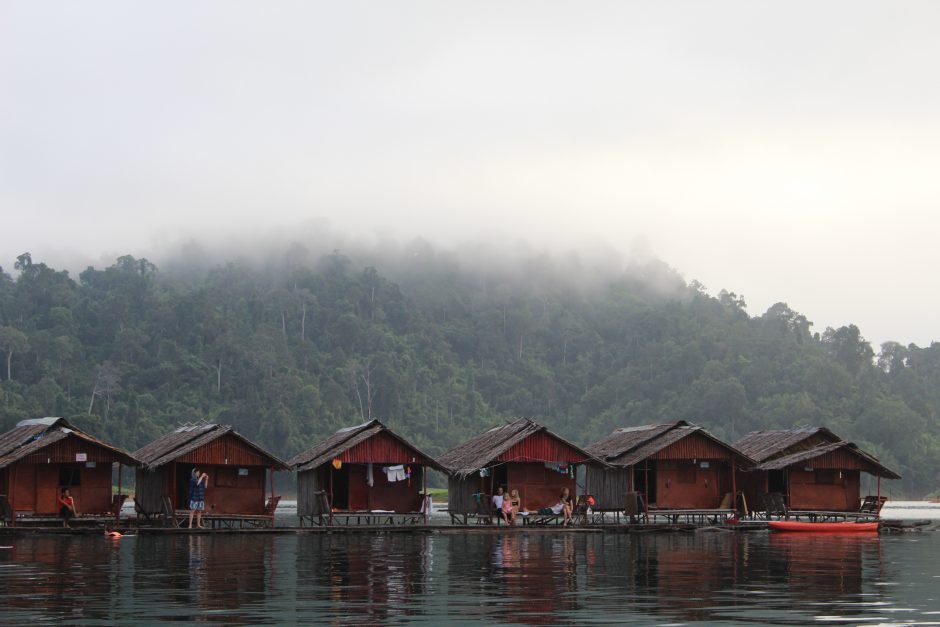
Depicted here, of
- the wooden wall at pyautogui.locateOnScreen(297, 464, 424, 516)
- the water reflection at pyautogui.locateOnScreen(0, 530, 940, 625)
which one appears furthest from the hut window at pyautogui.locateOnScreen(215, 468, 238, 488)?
the water reflection at pyautogui.locateOnScreen(0, 530, 940, 625)

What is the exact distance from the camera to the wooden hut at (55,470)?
148ft

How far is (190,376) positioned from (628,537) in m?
91.0

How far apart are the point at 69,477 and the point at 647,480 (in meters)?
23.6

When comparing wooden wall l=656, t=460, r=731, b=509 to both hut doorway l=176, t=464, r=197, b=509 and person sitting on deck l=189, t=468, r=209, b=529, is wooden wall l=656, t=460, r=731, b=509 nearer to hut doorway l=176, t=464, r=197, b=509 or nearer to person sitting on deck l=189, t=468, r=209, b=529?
hut doorway l=176, t=464, r=197, b=509

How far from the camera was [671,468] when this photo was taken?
5472cm

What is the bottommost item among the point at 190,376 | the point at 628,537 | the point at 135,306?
the point at 628,537

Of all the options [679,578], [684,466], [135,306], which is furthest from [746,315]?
[679,578]

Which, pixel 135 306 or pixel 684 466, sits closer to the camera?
pixel 684 466

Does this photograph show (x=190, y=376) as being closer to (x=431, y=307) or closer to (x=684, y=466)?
(x=431, y=307)

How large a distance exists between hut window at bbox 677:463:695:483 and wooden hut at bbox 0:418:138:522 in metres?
22.8

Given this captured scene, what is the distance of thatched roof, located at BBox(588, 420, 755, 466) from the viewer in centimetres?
5284

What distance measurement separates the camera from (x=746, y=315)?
18450 cm

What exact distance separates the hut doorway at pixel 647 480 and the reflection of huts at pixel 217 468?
15828mm

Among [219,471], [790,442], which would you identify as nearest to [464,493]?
[219,471]
